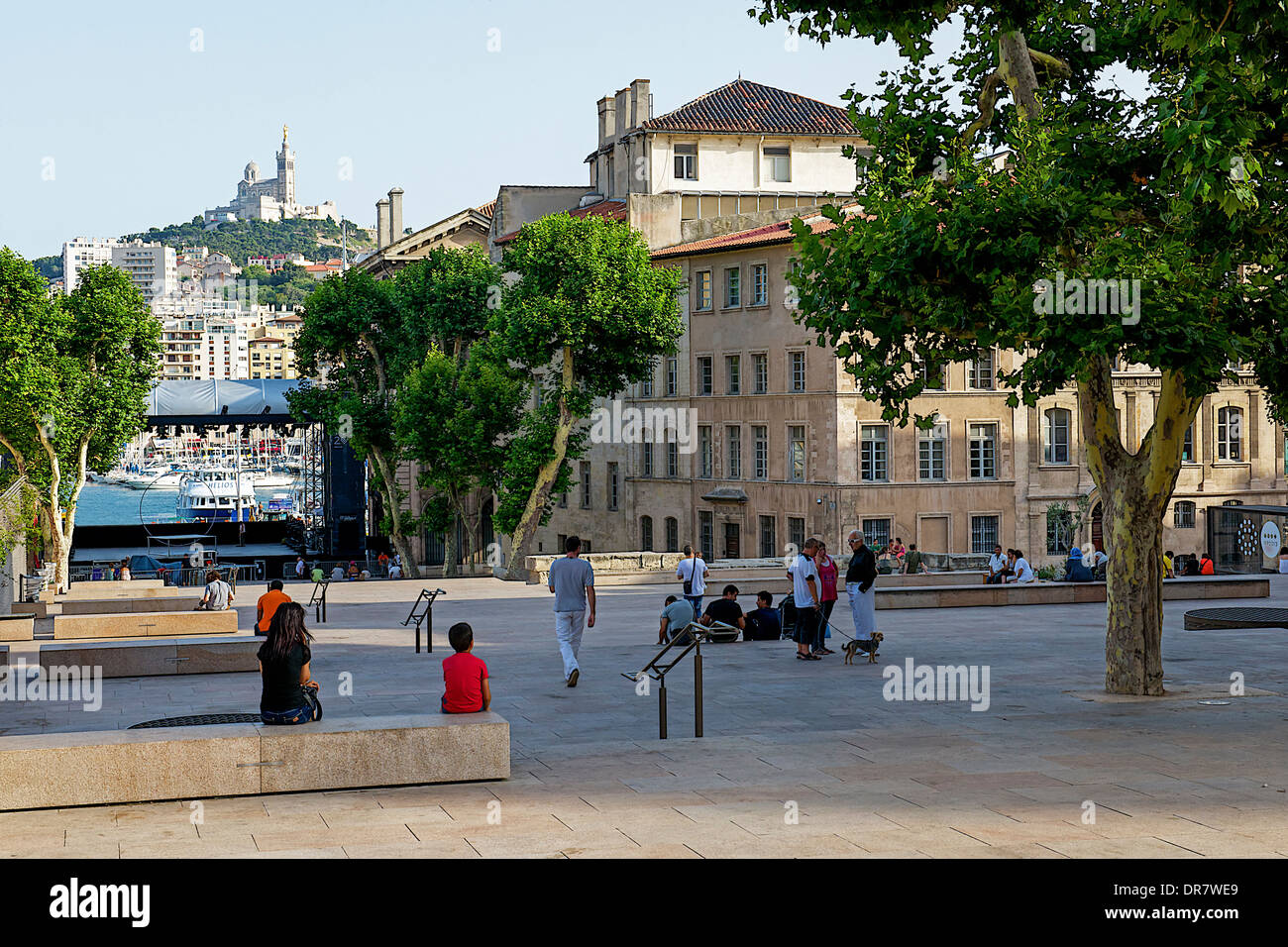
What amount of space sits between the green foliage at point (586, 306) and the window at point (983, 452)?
11441 mm

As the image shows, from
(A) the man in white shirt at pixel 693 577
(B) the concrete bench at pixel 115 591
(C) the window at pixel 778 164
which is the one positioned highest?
(C) the window at pixel 778 164

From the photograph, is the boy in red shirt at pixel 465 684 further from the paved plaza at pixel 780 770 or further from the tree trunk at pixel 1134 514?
the tree trunk at pixel 1134 514

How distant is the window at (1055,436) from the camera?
179ft

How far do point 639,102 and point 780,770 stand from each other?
205ft

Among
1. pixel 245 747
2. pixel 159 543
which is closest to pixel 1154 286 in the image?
pixel 245 747

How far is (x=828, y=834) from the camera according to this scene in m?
9.25

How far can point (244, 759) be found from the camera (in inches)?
416

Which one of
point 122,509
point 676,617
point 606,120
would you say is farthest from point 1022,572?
point 122,509

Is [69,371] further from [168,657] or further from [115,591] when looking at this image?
[168,657]

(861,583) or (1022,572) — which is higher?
(861,583)

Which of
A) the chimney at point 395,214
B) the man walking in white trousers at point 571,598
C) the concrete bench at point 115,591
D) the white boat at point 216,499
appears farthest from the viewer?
the white boat at point 216,499

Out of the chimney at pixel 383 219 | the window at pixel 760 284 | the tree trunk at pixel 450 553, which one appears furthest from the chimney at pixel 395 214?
the window at pixel 760 284

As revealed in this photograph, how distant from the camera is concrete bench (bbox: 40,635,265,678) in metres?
19.2
